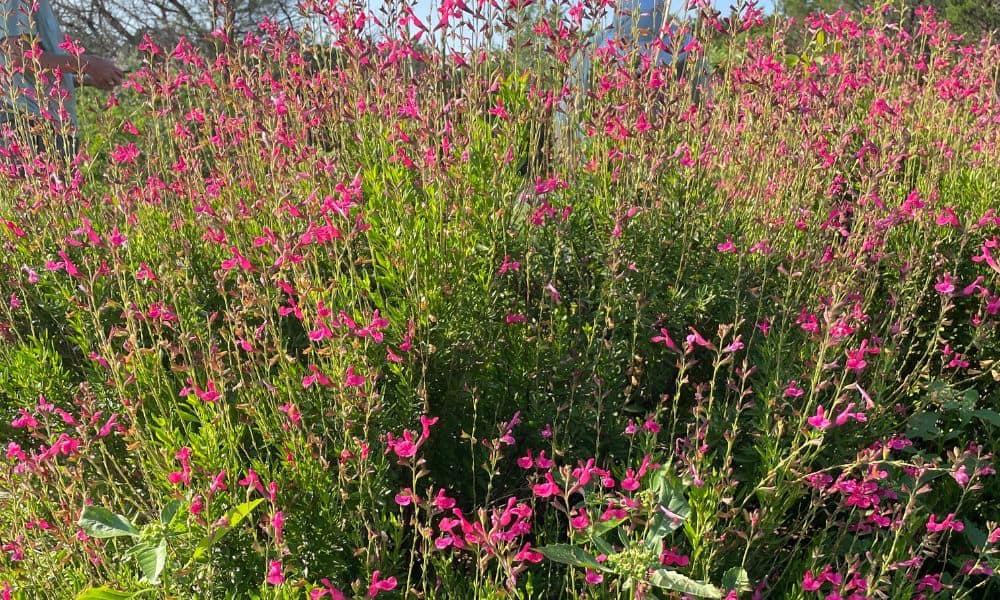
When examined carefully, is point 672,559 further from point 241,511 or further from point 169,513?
point 169,513

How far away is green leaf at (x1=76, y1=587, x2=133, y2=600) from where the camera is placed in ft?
5.77

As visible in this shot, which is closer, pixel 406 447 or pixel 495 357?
pixel 406 447

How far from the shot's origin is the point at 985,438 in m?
2.82

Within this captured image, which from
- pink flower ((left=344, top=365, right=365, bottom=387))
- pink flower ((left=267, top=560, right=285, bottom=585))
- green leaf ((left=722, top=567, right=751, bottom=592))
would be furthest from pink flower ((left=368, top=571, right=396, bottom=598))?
green leaf ((left=722, top=567, right=751, bottom=592))

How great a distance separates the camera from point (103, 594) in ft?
5.85

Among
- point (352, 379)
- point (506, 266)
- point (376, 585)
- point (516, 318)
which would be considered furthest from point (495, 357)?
point (376, 585)

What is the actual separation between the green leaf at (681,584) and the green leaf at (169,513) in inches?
41.1

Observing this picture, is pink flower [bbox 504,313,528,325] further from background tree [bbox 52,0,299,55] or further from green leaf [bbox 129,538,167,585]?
background tree [bbox 52,0,299,55]

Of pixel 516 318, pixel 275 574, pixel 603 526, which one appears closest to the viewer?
pixel 275 574

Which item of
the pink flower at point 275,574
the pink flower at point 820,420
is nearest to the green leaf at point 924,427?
the pink flower at point 820,420

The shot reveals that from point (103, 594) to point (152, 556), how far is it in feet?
0.66

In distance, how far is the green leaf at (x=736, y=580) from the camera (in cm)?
183

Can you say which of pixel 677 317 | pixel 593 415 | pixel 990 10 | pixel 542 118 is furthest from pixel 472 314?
pixel 990 10

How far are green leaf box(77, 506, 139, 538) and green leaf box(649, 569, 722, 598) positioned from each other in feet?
3.74
